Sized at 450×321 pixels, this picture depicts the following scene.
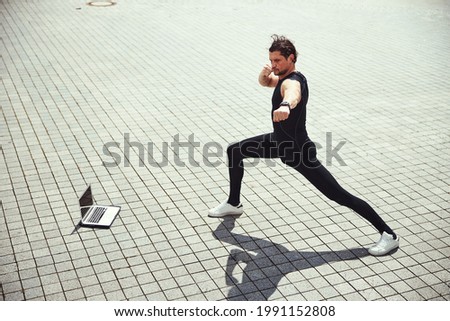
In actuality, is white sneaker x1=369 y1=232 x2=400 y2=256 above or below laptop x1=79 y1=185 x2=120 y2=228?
Answer: above

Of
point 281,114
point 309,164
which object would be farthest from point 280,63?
point 309,164

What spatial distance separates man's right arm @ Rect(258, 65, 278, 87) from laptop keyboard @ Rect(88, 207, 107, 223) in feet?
7.44

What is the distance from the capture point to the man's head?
4734mm

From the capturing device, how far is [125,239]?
17.8 ft

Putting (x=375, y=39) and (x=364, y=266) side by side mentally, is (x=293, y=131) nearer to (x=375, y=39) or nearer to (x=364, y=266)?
(x=364, y=266)

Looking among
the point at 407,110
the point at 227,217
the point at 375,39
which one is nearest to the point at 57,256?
the point at 227,217

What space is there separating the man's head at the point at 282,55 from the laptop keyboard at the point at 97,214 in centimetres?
250

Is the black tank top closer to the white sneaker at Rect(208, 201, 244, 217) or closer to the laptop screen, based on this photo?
the white sneaker at Rect(208, 201, 244, 217)

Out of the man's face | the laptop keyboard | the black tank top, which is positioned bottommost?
the laptop keyboard

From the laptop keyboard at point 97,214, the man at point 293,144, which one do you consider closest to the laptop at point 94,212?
the laptop keyboard at point 97,214

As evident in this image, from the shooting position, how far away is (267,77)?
5.27 meters

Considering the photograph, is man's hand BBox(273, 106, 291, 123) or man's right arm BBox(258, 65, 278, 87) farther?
man's right arm BBox(258, 65, 278, 87)

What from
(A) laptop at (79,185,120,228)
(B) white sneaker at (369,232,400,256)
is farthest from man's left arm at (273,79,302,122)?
(A) laptop at (79,185,120,228)

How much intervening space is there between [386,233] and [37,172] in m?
4.31
